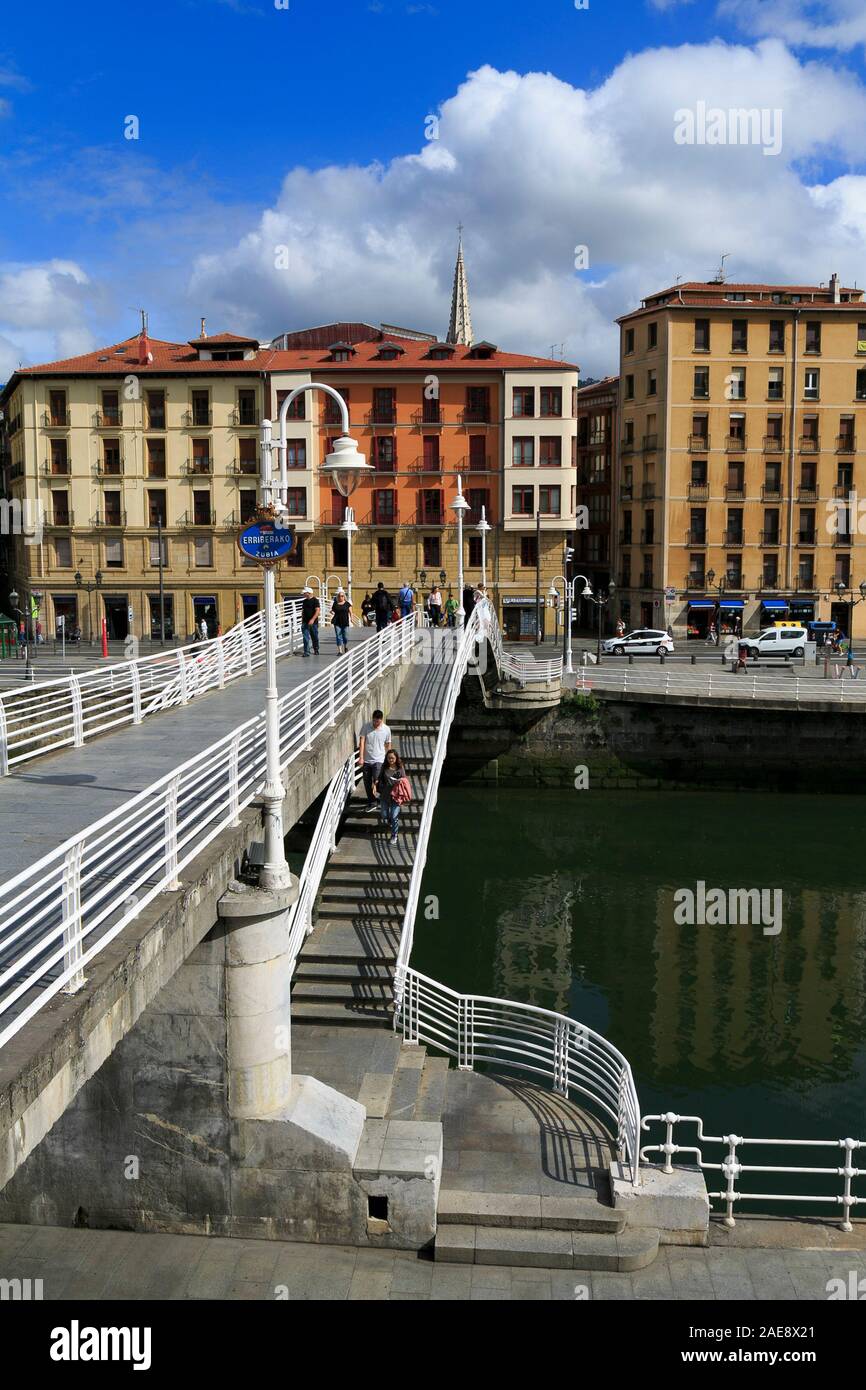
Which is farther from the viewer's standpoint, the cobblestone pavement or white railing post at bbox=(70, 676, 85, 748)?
white railing post at bbox=(70, 676, 85, 748)

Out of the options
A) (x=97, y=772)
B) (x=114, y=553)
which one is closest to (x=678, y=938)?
(x=97, y=772)

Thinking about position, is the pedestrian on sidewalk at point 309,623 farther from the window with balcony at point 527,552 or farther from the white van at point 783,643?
the window with balcony at point 527,552

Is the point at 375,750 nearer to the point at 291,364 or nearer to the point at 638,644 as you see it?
the point at 638,644

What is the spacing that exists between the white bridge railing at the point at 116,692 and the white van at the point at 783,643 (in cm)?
2744

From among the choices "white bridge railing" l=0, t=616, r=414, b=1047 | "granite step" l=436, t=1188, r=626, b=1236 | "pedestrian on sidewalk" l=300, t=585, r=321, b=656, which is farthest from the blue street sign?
"pedestrian on sidewalk" l=300, t=585, r=321, b=656

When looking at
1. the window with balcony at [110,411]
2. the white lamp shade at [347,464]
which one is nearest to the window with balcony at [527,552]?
the window with balcony at [110,411]

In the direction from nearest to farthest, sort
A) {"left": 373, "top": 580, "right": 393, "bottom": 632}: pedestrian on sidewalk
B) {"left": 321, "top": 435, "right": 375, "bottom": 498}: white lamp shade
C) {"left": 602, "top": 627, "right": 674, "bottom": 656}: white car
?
{"left": 321, "top": 435, "right": 375, "bottom": 498}: white lamp shade < {"left": 373, "top": 580, "right": 393, "bottom": 632}: pedestrian on sidewalk < {"left": 602, "top": 627, "right": 674, "bottom": 656}: white car

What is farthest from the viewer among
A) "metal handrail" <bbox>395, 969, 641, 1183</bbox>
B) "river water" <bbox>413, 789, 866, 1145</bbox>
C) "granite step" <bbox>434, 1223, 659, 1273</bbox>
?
"river water" <bbox>413, 789, 866, 1145</bbox>

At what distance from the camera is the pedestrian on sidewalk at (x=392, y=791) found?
56.8ft

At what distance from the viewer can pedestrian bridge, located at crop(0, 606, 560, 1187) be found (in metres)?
6.23

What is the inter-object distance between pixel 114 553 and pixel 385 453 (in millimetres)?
14599

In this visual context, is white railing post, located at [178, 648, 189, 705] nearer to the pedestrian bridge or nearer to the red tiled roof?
the pedestrian bridge

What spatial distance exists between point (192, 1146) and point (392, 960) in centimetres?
453

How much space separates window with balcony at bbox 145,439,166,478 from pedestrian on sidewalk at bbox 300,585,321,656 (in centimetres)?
3489
